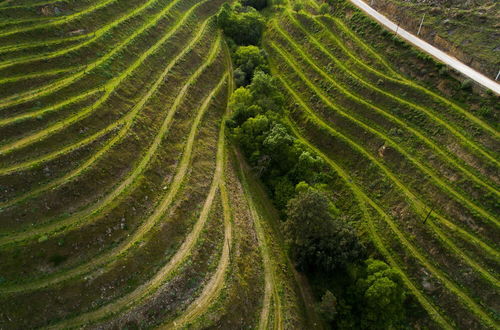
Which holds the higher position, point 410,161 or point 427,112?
point 427,112

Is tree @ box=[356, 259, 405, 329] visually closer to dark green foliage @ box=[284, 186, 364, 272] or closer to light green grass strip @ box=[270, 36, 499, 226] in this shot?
dark green foliage @ box=[284, 186, 364, 272]

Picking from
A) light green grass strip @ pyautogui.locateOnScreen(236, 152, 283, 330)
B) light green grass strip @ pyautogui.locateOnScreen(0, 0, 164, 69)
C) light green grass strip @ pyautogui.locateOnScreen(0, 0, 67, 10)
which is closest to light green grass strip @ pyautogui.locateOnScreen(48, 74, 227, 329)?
light green grass strip @ pyautogui.locateOnScreen(236, 152, 283, 330)

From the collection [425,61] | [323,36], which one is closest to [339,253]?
[425,61]

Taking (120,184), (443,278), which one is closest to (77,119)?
(120,184)

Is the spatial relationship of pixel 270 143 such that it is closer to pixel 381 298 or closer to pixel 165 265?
pixel 165 265

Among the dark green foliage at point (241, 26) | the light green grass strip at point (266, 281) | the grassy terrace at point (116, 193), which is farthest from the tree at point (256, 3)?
the light green grass strip at point (266, 281)
